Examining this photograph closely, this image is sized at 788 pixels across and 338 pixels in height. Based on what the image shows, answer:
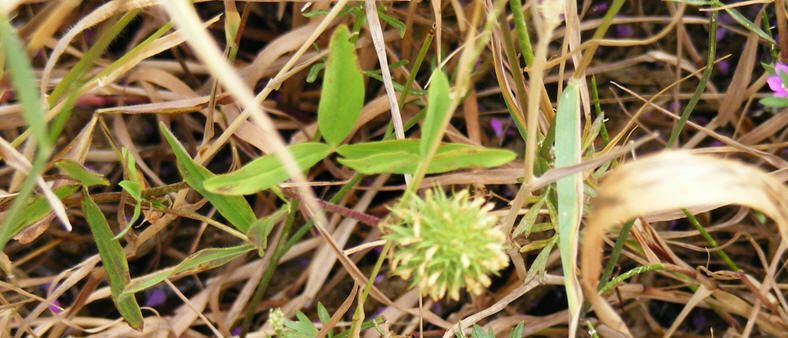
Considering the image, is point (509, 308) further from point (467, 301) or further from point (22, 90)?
point (22, 90)

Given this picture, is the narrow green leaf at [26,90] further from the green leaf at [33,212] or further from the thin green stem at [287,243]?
the thin green stem at [287,243]

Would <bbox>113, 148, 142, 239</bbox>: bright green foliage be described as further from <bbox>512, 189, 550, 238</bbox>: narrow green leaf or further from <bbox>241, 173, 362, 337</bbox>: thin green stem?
<bbox>512, 189, 550, 238</bbox>: narrow green leaf

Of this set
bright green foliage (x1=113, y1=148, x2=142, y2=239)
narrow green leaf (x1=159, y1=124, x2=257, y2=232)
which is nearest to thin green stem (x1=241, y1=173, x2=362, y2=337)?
narrow green leaf (x1=159, y1=124, x2=257, y2=232)

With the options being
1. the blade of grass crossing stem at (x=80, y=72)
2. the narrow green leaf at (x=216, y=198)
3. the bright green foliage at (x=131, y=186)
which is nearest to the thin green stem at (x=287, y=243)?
the narrow green leaf at (x=216, y=198)

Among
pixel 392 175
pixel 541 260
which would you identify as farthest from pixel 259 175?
pixel 392 175

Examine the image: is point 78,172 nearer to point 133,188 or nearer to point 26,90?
point 133,188

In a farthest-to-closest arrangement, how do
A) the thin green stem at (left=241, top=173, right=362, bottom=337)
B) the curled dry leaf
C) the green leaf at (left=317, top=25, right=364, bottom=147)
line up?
the thin green stem at (left=241, top=173, right=362, bottom=337), the green leaf at (left=317, top=25, right=364, bottom=147), the curled dry leaf
